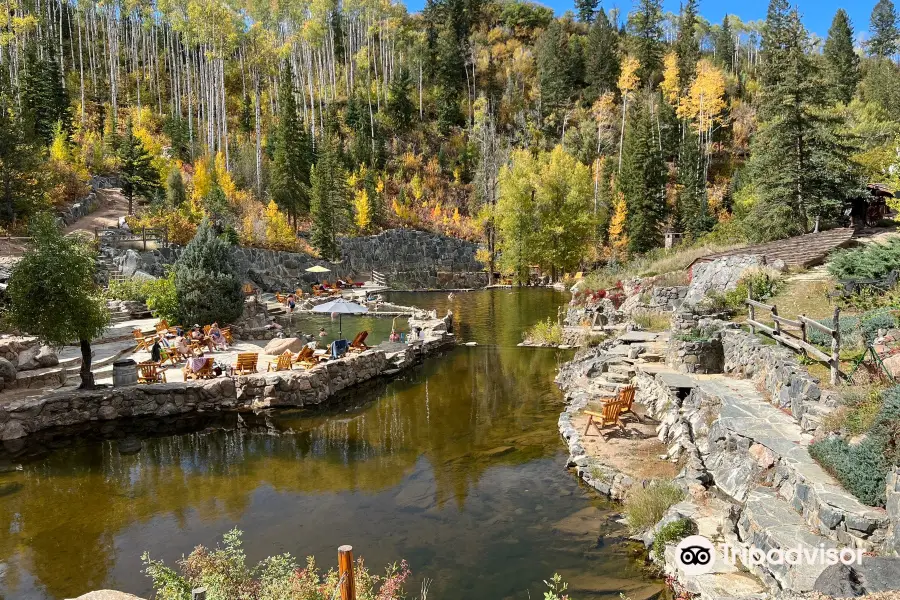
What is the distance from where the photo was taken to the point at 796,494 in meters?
6.45

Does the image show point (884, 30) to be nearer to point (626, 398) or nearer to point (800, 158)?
point (800, 158)

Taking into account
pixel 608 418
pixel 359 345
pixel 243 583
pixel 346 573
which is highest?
pixel 359 345

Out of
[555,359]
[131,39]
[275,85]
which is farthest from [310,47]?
[555,359]

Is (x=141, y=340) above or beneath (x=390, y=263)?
beneath

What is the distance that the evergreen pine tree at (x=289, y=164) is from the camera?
131ft

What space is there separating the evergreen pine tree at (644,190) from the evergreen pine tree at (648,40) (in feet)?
56.3

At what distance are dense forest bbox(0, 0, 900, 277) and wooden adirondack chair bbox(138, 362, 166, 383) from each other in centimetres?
1766

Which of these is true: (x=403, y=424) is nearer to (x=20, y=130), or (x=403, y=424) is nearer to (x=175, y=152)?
(x=20, y=130)

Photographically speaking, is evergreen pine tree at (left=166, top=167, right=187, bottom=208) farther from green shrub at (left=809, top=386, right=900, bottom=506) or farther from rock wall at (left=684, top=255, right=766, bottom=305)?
green shrub at (left=809, top=386, right=900, bottom=506)

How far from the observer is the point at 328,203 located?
38.3 meters

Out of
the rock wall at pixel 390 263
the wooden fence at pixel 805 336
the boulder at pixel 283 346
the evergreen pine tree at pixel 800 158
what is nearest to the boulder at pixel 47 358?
the boulder at pixel 283 346

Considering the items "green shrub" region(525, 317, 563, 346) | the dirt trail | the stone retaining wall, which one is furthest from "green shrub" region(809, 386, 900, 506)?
the dirt trail

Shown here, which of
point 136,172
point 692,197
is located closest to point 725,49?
point 692,197
